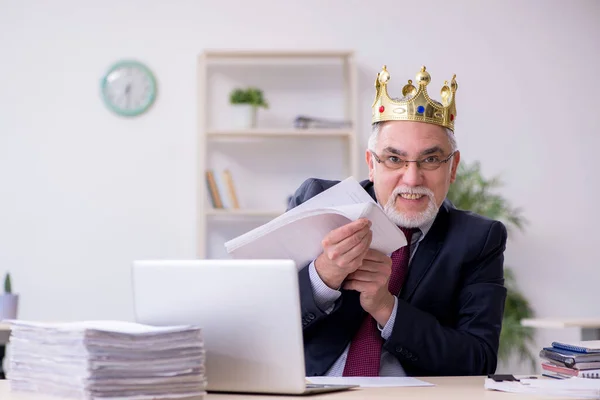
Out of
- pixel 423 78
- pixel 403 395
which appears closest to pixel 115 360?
pixel 403 395

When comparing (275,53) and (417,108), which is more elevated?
(275,53)

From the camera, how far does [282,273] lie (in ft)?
4.23

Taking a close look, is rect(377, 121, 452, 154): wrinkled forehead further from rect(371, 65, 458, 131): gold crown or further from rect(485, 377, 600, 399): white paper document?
rect(485, 377, 600, 399): white paper document

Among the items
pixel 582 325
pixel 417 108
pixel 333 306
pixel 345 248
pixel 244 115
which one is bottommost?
pixel 582 325

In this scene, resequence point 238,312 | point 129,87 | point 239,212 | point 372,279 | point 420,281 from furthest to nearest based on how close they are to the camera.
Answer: point 129,87, point 239,212, point 420,281, point 372,279, point 238,312

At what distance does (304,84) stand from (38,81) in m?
1.55

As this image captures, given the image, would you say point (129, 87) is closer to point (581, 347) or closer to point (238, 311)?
point (581, 347)

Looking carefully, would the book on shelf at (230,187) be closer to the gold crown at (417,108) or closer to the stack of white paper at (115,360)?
the gold crown at (417,108)

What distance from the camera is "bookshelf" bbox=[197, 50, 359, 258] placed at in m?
5.00

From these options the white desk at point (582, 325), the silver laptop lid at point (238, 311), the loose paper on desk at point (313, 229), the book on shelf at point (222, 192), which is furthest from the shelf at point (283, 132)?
the silver laptop lid at point (238, 311)

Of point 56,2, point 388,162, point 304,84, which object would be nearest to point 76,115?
point 56,2

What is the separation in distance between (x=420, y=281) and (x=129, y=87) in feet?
10.9

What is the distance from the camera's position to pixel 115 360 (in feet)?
3.76

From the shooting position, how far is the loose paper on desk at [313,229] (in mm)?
1552
